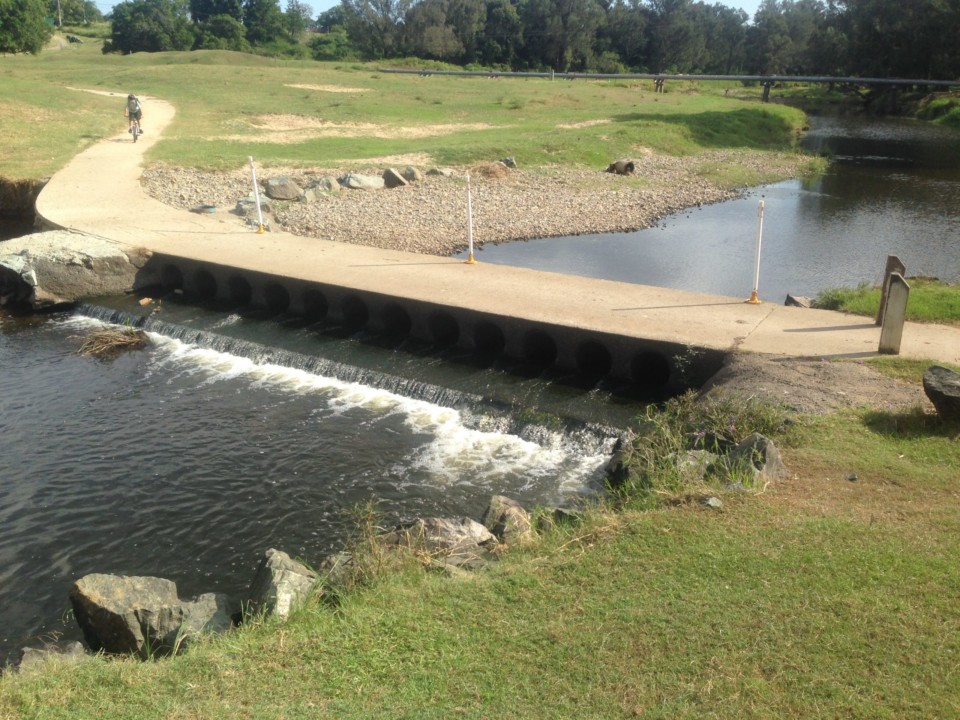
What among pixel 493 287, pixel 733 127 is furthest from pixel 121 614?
pixel 733 127

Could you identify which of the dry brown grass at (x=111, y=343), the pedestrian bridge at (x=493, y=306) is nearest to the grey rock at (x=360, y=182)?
the pedestrian bridge at (x=493, y=306)

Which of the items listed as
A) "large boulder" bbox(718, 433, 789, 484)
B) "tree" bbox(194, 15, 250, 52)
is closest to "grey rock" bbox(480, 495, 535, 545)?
"large boulder" bbox(718, 433, 789, 484)

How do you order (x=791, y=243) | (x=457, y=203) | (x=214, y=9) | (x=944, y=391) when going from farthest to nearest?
(x=214, y=9), (x=457, y=203), (x=791, y=243), (x=944, y=391)

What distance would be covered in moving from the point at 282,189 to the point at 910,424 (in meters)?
17.8

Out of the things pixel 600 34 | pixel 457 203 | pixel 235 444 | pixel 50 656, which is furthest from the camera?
pixel 600 34

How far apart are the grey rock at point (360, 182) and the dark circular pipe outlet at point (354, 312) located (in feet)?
32.8

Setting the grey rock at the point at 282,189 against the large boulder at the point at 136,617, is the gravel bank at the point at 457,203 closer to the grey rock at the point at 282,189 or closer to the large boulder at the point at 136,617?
the grey rock at the point at 282,189

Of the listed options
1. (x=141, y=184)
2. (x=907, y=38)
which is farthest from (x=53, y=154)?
(x=907, y=38)

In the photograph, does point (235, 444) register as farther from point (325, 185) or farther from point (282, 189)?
point (325, 185)

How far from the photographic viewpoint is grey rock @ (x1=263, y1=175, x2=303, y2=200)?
22.8 metres

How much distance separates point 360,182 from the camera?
80.8 feet

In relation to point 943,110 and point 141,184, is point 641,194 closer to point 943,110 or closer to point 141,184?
point 141,184

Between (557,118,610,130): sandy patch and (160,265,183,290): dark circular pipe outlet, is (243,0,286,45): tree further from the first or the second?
(160,265,183,290): dark circular pipe outlet

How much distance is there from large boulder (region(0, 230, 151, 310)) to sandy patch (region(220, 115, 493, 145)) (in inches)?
630
